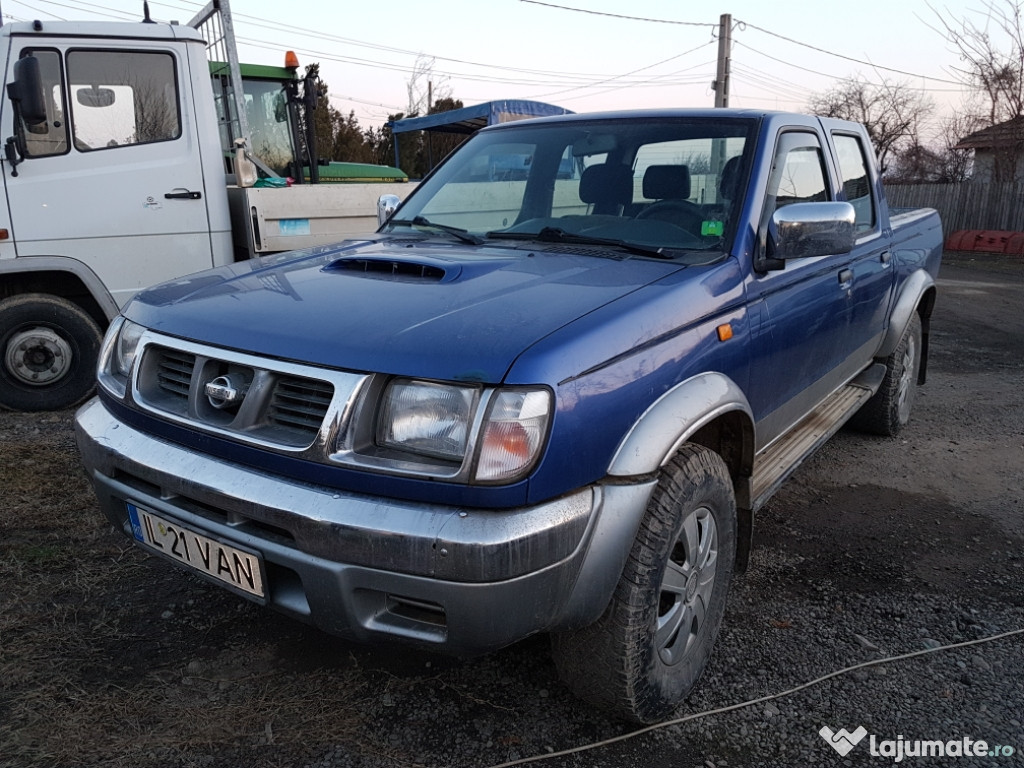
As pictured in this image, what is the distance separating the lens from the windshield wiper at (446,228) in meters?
3.00

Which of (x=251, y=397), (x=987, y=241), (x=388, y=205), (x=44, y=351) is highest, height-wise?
(x=388, y=205)

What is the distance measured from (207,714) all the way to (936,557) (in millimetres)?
3015

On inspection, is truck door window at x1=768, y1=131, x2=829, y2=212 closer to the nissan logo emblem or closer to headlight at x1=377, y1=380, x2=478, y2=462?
headlight at x1=377, y1=380, x2=478, y2=462

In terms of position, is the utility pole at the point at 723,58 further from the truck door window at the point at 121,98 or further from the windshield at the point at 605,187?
the windshield at the point at 605,187

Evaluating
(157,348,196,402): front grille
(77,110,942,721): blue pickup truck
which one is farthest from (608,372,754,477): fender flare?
(157,348,196,402): front grille

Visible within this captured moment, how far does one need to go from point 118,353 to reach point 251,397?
858 millimetres

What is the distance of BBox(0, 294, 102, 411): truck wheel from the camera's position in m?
5.20

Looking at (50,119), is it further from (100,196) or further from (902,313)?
(902,313)

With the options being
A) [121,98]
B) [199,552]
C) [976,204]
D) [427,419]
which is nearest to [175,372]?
[199,552]

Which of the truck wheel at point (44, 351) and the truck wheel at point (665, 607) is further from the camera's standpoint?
the truck wheel at point (44, 351)

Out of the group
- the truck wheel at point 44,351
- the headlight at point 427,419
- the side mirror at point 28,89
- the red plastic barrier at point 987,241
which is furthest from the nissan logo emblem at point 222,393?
the red plastic barrier at point 987,241

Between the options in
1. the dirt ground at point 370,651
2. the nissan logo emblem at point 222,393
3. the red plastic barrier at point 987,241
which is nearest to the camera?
the nissan logo emblem at point 222,393

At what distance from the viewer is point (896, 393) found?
16.0 feet

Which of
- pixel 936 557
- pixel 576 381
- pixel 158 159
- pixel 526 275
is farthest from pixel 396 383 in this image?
pixel 158 159
